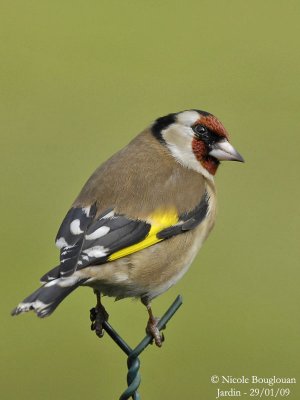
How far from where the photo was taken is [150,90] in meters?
8.16

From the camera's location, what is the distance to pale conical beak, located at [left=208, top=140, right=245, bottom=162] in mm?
4203

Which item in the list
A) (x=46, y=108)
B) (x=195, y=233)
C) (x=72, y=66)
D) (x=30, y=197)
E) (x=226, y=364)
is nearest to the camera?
(x=195, y=233)

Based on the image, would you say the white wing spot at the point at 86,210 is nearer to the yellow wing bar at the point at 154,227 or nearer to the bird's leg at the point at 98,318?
the yellow wing bar at the point at 154,227

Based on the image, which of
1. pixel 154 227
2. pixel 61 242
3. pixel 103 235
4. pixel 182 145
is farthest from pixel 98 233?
pixel 182 145

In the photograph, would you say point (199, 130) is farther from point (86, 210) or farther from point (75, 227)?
point (75, 227)

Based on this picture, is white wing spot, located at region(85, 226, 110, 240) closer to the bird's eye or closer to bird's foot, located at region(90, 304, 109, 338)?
bird's foot, located at region(90, 304, 109, 338)

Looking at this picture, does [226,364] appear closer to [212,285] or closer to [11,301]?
[212,285]

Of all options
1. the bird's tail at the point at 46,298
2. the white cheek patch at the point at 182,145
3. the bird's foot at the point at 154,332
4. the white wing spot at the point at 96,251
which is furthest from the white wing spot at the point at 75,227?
the white cheek patch at the point at 182,145

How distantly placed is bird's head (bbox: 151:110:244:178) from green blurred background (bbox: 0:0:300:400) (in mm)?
1232

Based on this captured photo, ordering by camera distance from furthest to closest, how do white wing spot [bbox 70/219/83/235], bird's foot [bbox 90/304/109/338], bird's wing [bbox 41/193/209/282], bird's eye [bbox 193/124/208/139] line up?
bird's eye [bbox 193/124/208/139] < bird's foot [bbox 90/304/109/338] < white wing spot [bbox 70/219/83/235] < bird's wing [bbox 41/193/209/282]

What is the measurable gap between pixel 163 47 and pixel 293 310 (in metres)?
3.98

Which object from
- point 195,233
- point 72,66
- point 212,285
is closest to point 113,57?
point 72,66

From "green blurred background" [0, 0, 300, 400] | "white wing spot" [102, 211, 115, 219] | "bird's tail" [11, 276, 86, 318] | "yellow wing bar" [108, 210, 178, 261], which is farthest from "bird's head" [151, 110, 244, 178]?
"green blurred background" [0, 0, 300, 400]

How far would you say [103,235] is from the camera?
3.64 m
